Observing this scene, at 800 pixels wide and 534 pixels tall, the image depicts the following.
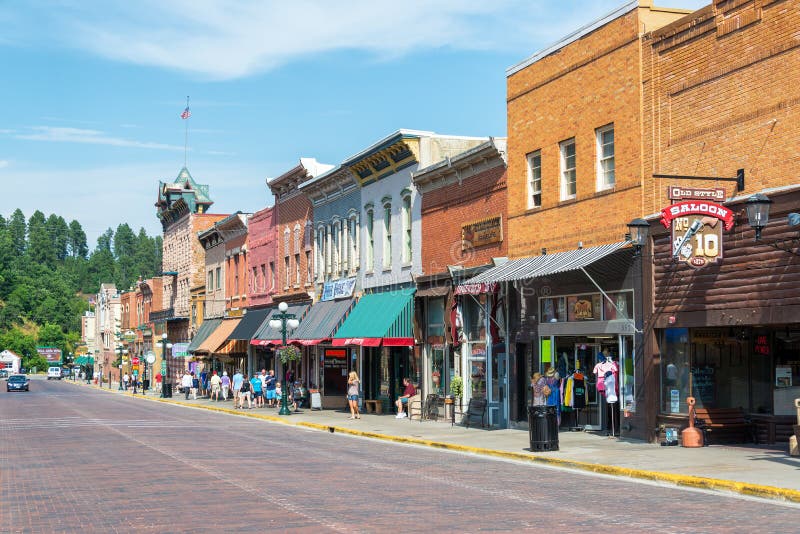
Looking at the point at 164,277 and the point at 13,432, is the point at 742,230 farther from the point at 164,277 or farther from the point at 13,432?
the point at 164,277

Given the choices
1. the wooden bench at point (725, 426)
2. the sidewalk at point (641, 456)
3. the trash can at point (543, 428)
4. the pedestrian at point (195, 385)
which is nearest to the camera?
the sidewalk at point (641, 456)

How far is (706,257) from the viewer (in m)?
21.2

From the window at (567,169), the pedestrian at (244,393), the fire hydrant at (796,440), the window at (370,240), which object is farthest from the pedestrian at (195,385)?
the fire hydrant at (796,440)

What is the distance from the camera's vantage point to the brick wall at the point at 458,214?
31469 millimetres

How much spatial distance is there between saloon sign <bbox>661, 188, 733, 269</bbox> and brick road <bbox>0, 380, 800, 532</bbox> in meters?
5.21

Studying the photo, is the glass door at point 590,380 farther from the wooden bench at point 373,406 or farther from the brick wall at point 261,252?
the brick wall at point 261,252

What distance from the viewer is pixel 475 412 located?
31984 millimetres

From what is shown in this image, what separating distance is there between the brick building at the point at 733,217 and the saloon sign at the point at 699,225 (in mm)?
43

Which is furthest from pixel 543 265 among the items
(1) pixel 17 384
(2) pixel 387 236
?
(1) pixel 17 384

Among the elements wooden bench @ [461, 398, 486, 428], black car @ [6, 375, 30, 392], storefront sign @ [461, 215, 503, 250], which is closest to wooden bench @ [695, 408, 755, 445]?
wooden bench @ [461, 398, 486, 428]

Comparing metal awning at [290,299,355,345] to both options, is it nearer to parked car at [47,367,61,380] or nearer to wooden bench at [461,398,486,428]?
wooden bench at [461,398,486,428]

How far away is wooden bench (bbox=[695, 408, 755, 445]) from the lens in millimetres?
22625

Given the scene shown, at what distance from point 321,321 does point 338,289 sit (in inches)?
60.9

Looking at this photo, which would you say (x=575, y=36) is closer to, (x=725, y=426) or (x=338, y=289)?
(x=725, y=426)
